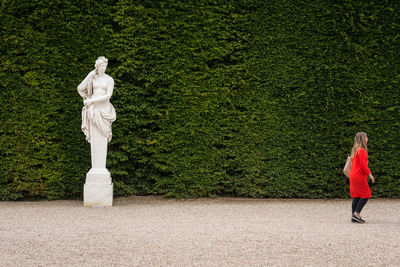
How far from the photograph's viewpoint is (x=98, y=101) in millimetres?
7480

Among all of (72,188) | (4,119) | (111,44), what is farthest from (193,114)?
(4,119)

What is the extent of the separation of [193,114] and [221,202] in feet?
6.97

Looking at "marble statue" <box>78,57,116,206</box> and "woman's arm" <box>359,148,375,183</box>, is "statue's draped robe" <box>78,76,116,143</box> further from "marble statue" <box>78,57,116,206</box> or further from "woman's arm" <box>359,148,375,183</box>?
"woman's arm" <box>359,148,375,183</box>

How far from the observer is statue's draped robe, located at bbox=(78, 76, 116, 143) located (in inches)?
297

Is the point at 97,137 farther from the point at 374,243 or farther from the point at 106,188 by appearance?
the point at 374,243

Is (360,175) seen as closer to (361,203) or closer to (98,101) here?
(361,203)

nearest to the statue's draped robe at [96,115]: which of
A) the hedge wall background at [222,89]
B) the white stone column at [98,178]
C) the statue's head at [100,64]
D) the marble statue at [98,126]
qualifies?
the marble statue at [98,126]

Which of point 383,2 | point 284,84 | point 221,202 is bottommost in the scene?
point 221,202

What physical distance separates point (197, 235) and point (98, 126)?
3.65 metres

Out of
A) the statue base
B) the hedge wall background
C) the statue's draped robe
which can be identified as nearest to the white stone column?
the statue base

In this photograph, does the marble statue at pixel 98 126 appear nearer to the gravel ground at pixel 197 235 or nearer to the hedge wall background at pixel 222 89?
the gravel ground at pixel 197 235

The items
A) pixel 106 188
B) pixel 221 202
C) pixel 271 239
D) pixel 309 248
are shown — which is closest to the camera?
pixel 309 248

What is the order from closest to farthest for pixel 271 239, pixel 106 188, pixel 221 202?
pixel 271 239 → pixel 106 188 → pixel 221 202

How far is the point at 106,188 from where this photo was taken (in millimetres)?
7551
